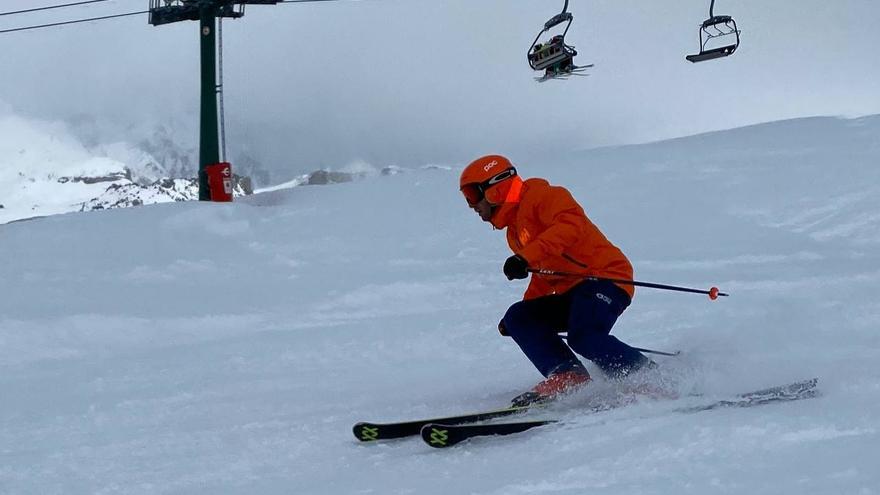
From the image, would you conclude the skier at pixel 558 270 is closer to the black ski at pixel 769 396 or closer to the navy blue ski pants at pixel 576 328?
the navy blue ski pants at pixel 576 328

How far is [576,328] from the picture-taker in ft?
17.6

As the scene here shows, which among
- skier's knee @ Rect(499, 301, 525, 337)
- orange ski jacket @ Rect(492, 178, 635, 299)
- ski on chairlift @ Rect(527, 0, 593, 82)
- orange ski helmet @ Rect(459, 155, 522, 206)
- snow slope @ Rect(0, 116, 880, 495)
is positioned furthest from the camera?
ski on chairlift @ Rect(527, 0, 593, 82)

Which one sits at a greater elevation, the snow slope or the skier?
the skier

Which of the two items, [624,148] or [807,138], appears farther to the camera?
[624,148]

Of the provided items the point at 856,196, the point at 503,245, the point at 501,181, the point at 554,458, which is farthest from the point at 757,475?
the point at 856,196

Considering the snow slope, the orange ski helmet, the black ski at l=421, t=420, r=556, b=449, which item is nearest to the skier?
the orange ski helmet

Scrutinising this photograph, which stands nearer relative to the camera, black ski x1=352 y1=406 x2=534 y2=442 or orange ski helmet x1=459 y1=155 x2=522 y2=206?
black ski x1=352 y1=406 x2=534 y2=442

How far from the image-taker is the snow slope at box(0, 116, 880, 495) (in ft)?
14.2

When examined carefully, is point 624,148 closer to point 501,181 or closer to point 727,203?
point 727,203

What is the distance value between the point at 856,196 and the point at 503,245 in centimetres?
429

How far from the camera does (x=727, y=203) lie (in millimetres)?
13711

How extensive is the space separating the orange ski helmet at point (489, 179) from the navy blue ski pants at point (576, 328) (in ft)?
2.07

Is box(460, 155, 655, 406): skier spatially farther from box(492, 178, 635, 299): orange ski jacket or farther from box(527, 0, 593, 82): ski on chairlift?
box(527, 0, 593, 82): ski on chairlift

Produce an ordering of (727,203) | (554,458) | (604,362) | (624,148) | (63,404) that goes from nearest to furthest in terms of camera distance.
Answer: (554,458) → (604,362) → (63,404) → (727,203) → (624,148)
